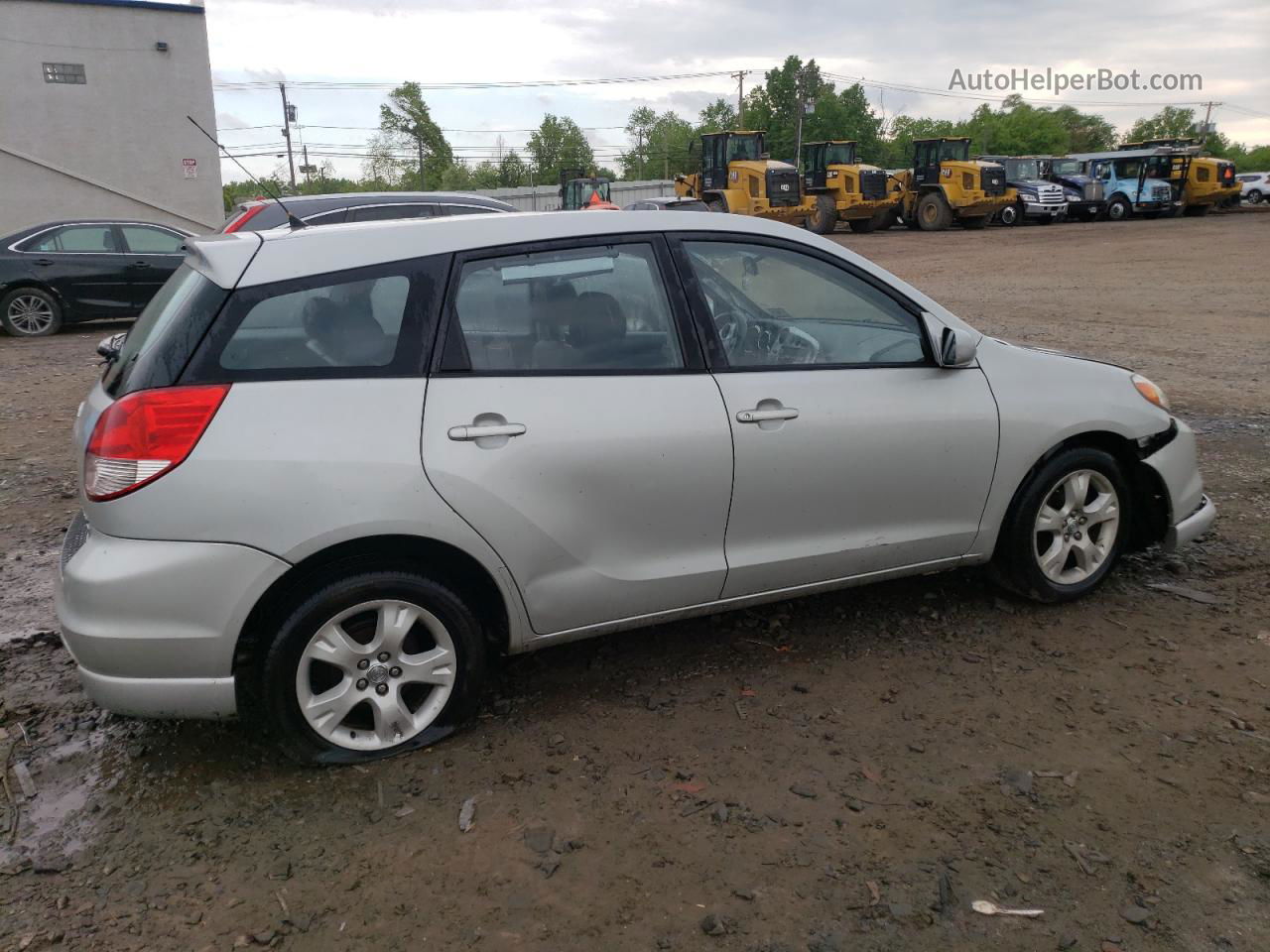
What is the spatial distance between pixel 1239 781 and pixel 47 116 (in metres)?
26.0

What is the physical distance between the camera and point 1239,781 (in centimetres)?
291

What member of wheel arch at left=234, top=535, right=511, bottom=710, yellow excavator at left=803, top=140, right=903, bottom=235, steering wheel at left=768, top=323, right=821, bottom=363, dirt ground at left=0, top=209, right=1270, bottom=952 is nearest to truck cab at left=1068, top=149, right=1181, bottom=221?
yellow excavator at left=803, top=140, right=903, bottom=235

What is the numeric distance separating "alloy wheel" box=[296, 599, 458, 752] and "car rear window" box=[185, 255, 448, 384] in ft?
2.40

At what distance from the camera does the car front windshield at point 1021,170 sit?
123 ft

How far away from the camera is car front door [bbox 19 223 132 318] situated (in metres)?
12.0

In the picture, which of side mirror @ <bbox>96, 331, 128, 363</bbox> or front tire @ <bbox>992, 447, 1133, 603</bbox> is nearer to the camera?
side mirror @ <bbox>96, 331, 128, 363</bbox>

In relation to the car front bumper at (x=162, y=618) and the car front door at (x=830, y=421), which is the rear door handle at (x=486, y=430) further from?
the car front door at (x=830, y=421)

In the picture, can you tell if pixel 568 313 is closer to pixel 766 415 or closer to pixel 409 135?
pixel 766 415

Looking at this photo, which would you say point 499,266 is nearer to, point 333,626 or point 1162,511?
point 333,626

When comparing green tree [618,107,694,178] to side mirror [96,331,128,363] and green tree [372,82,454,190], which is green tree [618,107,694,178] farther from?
side mirror [96,331,128,363]

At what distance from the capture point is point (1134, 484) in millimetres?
4184

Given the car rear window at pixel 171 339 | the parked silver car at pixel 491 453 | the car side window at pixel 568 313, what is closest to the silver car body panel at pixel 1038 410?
the parked silver car at pixel 491 453

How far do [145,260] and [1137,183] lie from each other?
36.3 metres

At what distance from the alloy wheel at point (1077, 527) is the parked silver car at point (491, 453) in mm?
66
